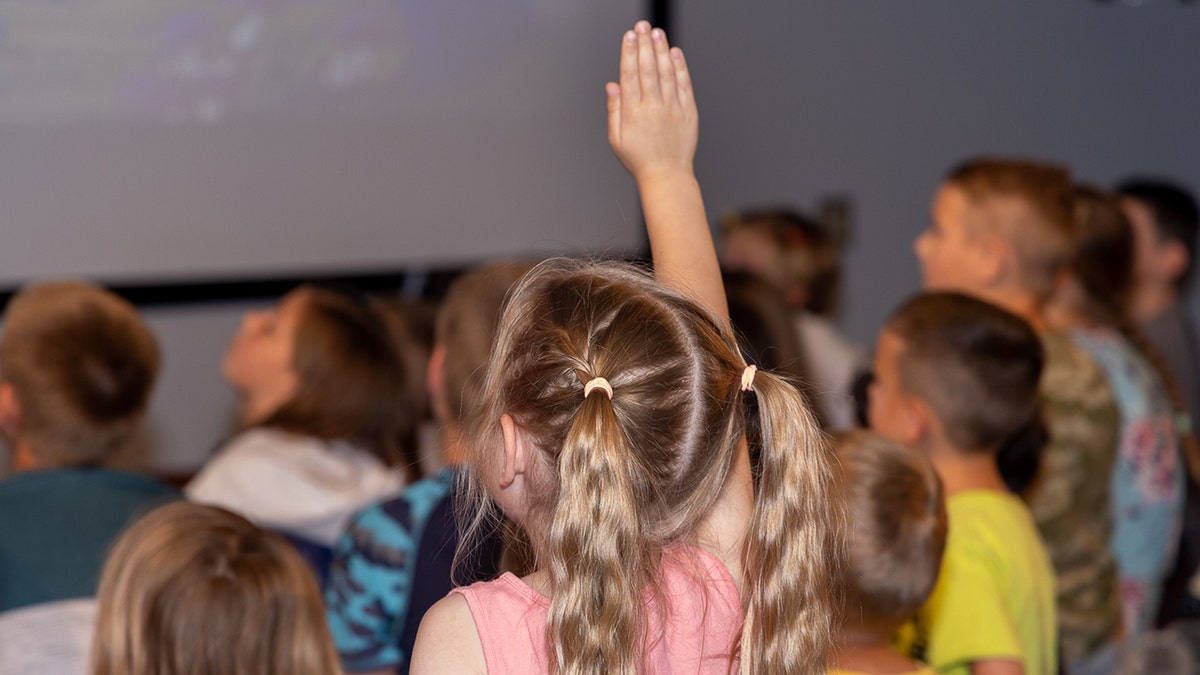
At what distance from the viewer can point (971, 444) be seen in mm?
1869

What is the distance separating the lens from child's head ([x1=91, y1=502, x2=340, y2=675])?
1.35m

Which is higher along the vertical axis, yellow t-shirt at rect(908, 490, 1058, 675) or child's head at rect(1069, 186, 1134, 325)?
child's head at rect(1069, 186, 1134, 325)

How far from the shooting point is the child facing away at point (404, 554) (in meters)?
1.66

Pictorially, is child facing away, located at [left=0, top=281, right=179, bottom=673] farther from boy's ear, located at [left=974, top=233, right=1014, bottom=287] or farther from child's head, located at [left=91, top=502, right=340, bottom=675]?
boy's ear, located at [left=974, top=233, right=1014, bottom=287]

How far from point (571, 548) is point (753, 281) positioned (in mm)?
1727

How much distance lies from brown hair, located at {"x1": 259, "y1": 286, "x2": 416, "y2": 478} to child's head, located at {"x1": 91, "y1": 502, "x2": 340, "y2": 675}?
84cm

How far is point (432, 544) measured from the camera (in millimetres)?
1654

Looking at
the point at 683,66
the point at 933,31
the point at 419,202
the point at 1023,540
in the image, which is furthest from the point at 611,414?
the point at 933,31

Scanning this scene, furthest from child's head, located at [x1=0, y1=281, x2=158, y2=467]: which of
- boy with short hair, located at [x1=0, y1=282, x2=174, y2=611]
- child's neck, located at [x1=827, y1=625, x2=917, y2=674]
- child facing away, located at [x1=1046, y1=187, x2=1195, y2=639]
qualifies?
child facing away, located at [x1=1046, y1=187, x2=1195, y2=639]

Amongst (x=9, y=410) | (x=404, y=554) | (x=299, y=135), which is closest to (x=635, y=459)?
(x=404, y=554)

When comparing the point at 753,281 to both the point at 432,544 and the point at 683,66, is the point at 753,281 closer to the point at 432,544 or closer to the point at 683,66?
the point at 432,544

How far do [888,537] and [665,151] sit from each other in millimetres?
566

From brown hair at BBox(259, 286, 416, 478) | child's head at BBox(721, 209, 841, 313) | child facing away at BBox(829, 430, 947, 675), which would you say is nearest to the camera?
child facing away at BBox(829, 430, 947, 675)

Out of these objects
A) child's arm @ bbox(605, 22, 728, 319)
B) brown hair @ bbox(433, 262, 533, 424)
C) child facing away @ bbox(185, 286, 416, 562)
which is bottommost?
child facing away @ bbox(185, 286, 416, 562)
